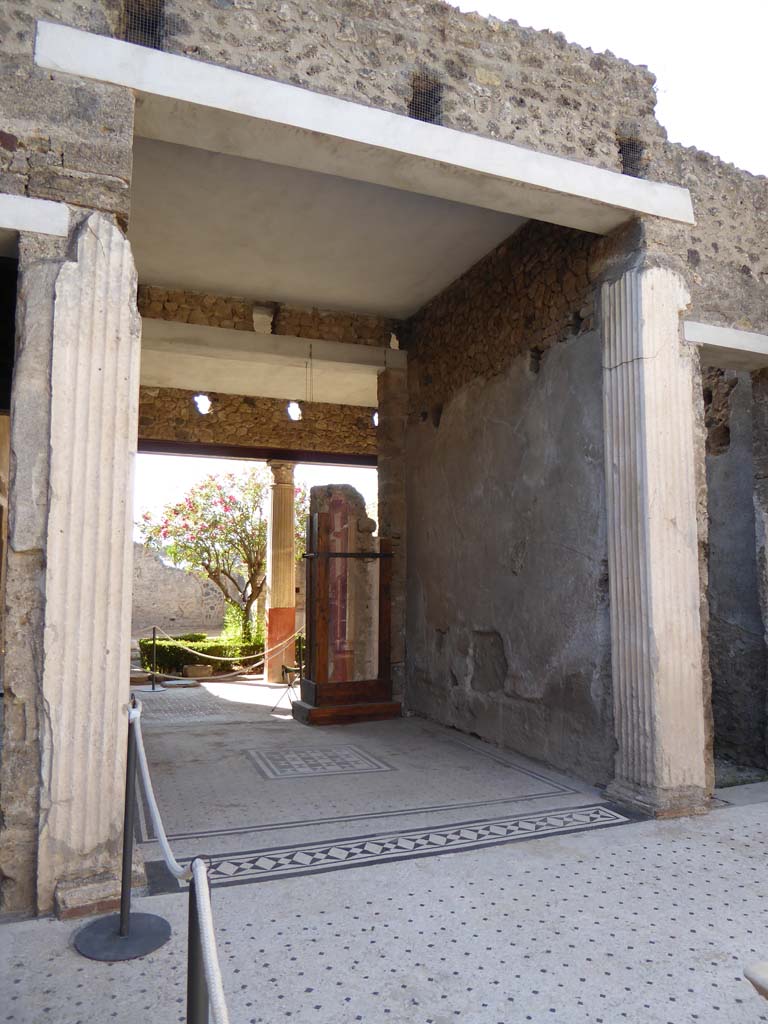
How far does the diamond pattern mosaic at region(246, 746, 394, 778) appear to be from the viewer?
447cm

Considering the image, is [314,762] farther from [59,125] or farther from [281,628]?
[281,628]

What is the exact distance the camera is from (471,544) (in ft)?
18.3

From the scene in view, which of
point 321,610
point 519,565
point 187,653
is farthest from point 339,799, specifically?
point 187,653

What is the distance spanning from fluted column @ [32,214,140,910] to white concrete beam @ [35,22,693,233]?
0.65 m

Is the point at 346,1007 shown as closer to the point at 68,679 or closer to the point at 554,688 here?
the point at 68,679

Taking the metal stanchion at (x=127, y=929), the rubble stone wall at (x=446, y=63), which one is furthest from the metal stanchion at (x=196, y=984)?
the rubble stone wall at (x=446, y=63)

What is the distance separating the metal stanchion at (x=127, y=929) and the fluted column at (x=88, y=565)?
204mm

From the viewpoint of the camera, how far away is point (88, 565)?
267cm

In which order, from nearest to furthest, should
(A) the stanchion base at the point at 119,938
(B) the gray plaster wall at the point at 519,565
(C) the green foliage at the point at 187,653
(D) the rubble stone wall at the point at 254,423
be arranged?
(A) the stanchion base at the point at 119,938, (B) the gray plaster wall at the point at 519,565, (D) the rubble stone wall at the point at 254,423, (C) the green foliage at the point at 187,653

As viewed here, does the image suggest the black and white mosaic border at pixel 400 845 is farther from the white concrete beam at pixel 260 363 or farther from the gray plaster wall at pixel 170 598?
the gray plaster wall at pixel 170 598

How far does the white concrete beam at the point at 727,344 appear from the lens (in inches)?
160

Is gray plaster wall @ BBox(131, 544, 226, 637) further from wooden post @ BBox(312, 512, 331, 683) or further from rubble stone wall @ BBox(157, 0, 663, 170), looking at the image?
rubble stone wall @ BBox(157, 0, 663, 170)

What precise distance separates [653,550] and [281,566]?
684cm

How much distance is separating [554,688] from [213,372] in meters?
5.03
